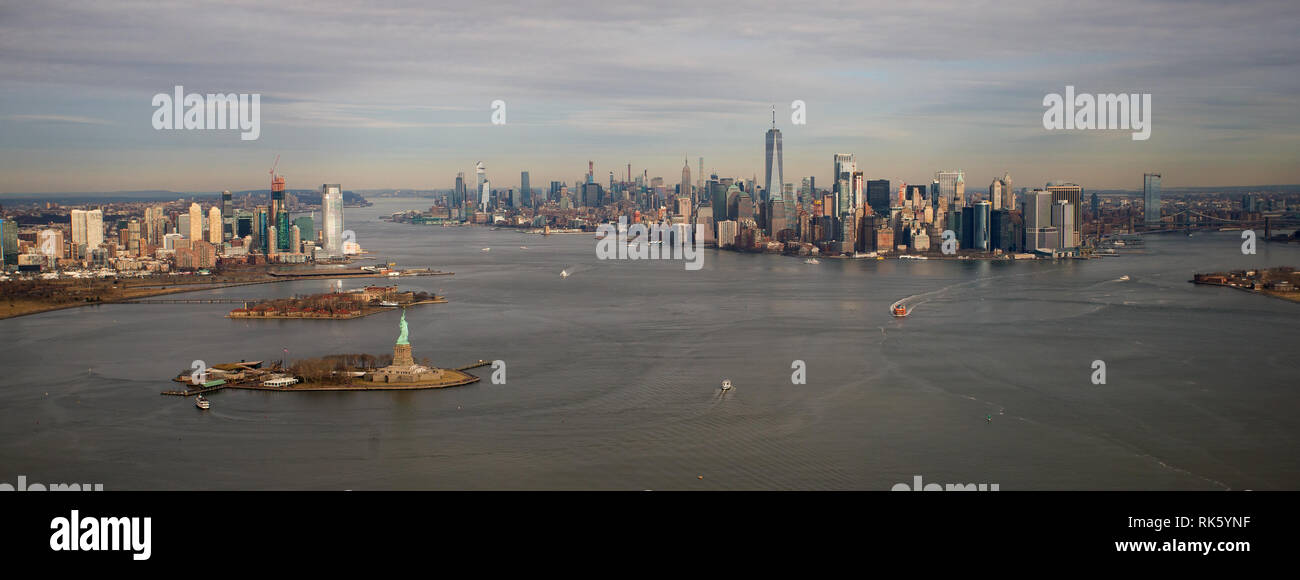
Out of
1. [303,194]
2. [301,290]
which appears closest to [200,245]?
[301,290]

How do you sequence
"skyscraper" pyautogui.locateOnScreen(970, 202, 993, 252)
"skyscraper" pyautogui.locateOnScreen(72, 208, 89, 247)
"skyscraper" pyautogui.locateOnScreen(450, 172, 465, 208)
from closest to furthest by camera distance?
1. "skyscraper" pyautogui.locateOnScreen(72, 208, 89, 247)
2. "skyscraper" pyautogui.locateOnScreen(970, 202, 993, 252)
3. "skyscraper" pyautogui.locateOnScreen(450, 172, 465, 208)

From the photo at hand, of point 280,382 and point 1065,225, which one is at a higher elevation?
point 1065,225

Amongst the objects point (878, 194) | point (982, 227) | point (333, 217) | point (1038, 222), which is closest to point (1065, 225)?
point (1038, 222)

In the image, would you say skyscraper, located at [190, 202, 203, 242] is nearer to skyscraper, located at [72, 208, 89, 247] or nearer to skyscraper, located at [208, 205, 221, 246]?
skyscraper, located at [208, 205, 221, 246]

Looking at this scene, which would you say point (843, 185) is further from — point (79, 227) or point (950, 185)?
point (79, 227)

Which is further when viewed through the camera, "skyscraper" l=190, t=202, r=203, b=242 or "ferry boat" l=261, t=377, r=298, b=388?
"skyscraper" l=190, t=202, r=203, b=242

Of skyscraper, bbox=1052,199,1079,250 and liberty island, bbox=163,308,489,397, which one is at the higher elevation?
skyscraper, bbox=1052,199,1079,250

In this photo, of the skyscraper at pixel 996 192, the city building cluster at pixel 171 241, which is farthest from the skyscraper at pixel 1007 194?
the city building cluster at pixel 171 241

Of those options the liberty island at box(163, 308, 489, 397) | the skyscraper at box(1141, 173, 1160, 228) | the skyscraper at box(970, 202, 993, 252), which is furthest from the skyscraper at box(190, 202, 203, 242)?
the skyscraper at box(1141, 173, 1160, 228)

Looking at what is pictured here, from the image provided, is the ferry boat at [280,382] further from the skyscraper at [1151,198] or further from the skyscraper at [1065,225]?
the skyscraper at [1151,198]

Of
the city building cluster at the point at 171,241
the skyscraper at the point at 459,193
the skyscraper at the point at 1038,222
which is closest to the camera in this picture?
the city building cluster at the point at 171,241
